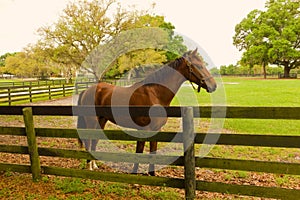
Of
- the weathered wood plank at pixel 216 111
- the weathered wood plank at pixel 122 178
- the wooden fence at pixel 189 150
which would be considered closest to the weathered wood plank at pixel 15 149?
the wooden fence at pixel 189 150

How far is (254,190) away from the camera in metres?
2.98

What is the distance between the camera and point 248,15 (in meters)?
51.6

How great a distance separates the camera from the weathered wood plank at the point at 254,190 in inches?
112

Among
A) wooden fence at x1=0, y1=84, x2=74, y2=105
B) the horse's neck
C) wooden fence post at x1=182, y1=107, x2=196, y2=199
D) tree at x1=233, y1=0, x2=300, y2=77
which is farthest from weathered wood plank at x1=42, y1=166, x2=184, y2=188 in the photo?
Answer: tree at x1=233, y1=0, x2=300, y2=77

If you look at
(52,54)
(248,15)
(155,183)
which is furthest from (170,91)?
(248,15)

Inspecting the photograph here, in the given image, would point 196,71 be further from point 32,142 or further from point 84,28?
point 84,28

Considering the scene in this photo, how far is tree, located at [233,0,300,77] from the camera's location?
143ft

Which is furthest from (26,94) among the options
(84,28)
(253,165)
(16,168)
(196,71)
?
(253,165)

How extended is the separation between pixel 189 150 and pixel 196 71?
1.74 meters

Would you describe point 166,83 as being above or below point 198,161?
above

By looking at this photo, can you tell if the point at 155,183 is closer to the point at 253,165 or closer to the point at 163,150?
the point at 253,165

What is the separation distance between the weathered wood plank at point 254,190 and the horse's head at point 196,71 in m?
1.91

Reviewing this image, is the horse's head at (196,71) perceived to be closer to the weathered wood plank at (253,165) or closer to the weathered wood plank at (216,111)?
the weathered wood plank at (216,111)

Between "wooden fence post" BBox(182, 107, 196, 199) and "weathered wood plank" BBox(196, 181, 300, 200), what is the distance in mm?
124
